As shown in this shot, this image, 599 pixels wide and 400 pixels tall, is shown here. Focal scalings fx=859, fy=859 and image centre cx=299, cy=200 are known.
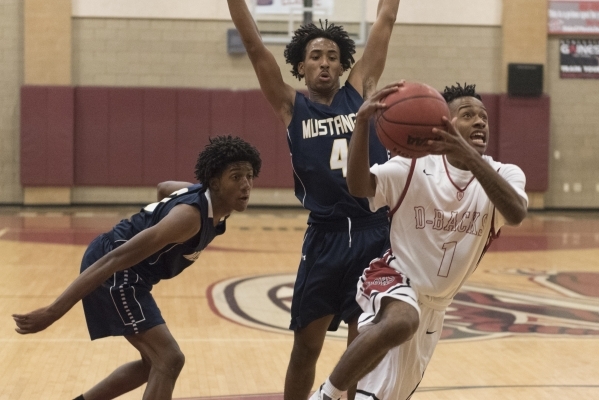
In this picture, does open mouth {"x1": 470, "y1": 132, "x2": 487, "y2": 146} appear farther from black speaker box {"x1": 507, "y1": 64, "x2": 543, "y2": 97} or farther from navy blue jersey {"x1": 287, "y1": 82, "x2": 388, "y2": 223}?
black speaker box {"x1": 507, "y1": 64, "x2": 543, "y2": 97}

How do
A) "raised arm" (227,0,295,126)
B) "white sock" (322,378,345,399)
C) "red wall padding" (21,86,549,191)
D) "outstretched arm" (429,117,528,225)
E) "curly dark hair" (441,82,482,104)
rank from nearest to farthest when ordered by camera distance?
"outstretched arm" (429,117,528,225) → "white sock" (322,378,345,399) → "curly dark hair" (441,82,482,104) → "raised arm" (227,0,295,126) → "red wall padding" (21,86,549,191)

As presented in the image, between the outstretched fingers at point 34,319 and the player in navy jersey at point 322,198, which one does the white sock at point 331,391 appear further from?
the outstretched fingers at point 34,319

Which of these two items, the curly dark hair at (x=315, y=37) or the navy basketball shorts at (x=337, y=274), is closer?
the navy basketball shorts at (x=337, y=274)

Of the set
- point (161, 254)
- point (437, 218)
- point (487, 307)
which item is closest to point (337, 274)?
point (437, 218)

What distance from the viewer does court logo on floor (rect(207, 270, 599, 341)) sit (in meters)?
6.80

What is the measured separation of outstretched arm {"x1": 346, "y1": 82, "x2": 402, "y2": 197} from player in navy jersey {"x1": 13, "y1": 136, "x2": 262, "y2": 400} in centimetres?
74

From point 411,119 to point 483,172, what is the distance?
0.34 meters

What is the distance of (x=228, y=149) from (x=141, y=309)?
863 mm

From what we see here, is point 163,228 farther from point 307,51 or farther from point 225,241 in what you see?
point 225,241

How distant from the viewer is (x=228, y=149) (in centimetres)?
412

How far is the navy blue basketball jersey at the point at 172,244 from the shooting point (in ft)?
13.3

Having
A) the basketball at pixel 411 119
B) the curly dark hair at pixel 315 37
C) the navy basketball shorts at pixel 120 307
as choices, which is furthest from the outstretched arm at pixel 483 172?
the navy basketball shorts at pixel 120 307

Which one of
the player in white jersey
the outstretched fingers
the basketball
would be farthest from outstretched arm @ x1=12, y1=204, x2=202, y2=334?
the basketball

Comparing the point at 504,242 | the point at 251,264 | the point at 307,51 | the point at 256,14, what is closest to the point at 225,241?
the point at 251,264
